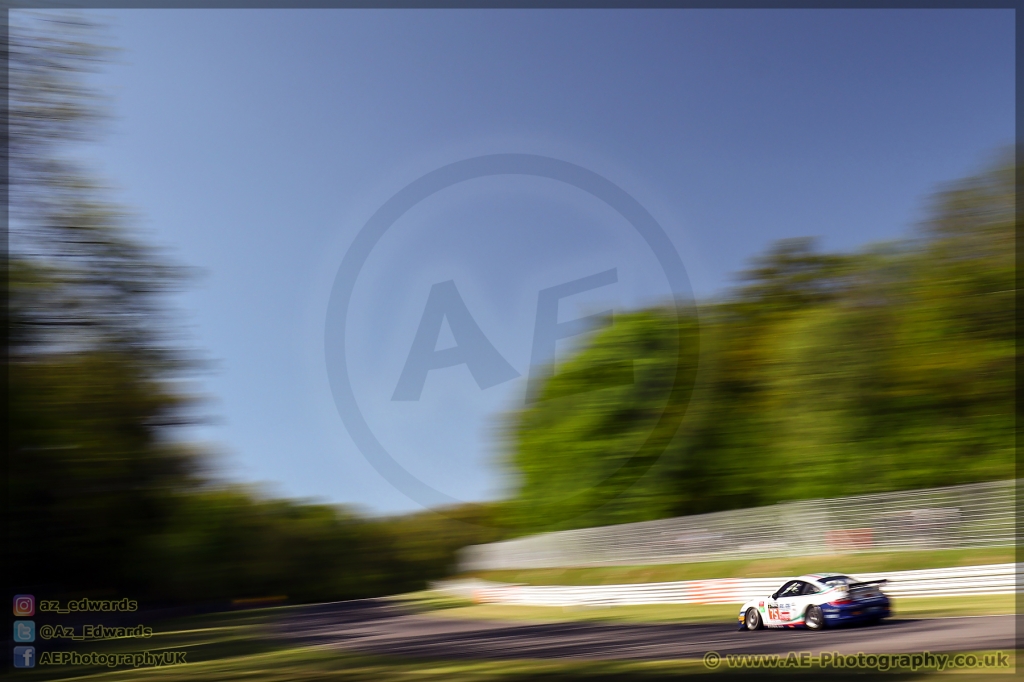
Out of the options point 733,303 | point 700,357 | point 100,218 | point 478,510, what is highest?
point 100,218

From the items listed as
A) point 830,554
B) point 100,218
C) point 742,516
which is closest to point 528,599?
point 742,516

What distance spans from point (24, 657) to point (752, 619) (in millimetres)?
11057

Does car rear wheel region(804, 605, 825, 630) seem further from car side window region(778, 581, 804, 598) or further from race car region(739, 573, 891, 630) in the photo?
car side window region(778, 581, 804, 598)

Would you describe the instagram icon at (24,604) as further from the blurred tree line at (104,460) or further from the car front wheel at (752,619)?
the car front wheel at (752,619)

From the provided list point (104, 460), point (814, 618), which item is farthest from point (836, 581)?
point (104, 460)

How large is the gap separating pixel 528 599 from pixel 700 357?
19.5ft

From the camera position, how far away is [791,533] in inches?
487

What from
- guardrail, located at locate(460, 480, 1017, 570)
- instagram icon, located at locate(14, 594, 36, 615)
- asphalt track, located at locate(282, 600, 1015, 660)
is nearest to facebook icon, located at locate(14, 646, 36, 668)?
instagram icon, located at locate(14, 594, 36, 615)

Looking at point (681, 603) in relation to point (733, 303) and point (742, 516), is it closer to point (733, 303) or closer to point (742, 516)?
point (742, 516)

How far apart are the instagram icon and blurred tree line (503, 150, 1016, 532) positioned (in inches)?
309

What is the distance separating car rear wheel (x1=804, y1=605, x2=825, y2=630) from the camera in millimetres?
9758

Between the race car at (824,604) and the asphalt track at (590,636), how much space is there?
0.17 meters

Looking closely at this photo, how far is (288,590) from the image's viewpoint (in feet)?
37.8

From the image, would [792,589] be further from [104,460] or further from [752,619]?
[104,460]
